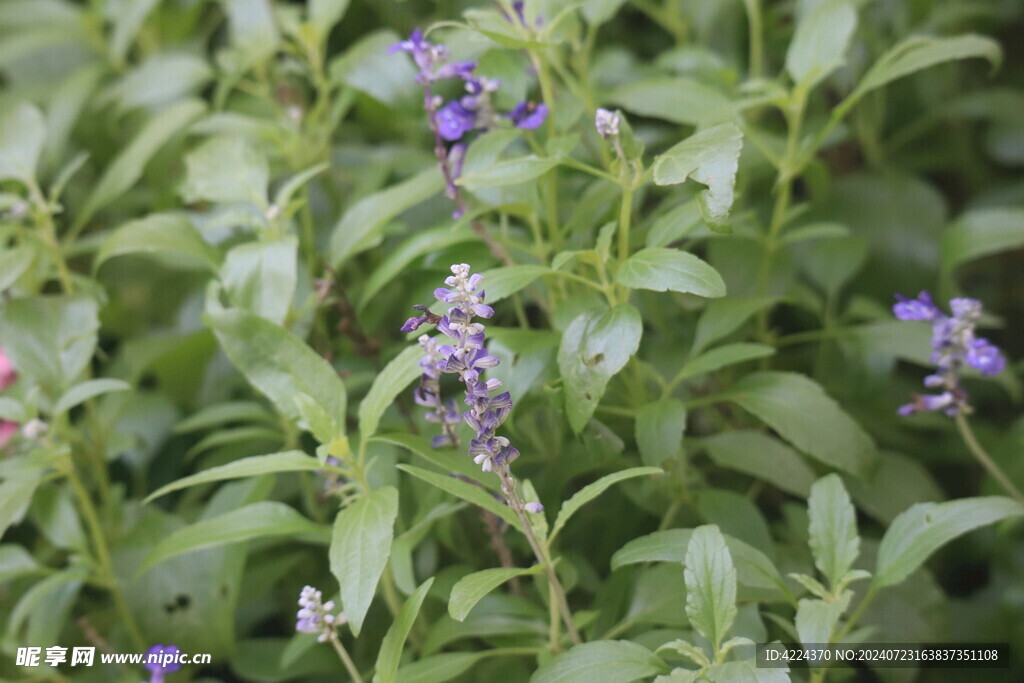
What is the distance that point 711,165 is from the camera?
72cm

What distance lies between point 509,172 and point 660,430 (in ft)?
0.82

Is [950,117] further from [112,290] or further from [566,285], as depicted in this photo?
[112,290]

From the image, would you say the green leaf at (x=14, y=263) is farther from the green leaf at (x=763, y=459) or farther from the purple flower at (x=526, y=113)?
the green leaf at (x=763, y=459)

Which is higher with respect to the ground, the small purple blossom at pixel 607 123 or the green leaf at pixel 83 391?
the small purple blossom at pixel 607 123

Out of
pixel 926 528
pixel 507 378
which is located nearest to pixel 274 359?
pixel 507 378

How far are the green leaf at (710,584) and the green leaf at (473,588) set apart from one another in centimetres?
11

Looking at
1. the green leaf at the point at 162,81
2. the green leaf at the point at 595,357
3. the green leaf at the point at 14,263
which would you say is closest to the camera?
the green leaf at the point at 595,357

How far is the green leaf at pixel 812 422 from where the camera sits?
34.2 inches

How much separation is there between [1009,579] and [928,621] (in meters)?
0.19

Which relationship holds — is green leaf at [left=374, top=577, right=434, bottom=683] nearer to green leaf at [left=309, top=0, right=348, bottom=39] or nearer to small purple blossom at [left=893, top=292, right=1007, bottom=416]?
small purple blossom at [left=893, top=292, right=1007, bottom=416]

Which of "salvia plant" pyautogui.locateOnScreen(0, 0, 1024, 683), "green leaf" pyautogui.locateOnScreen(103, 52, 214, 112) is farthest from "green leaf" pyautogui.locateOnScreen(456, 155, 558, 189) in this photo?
"green leaf" pyautogui.locateOnScreen(103, 52, 214, 112)

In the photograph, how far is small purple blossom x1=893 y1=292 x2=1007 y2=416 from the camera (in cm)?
87

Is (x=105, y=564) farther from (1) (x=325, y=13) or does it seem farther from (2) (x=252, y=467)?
(1) (x=325, y=13)

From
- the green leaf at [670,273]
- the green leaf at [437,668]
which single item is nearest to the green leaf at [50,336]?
the green leaf at [437,668]
